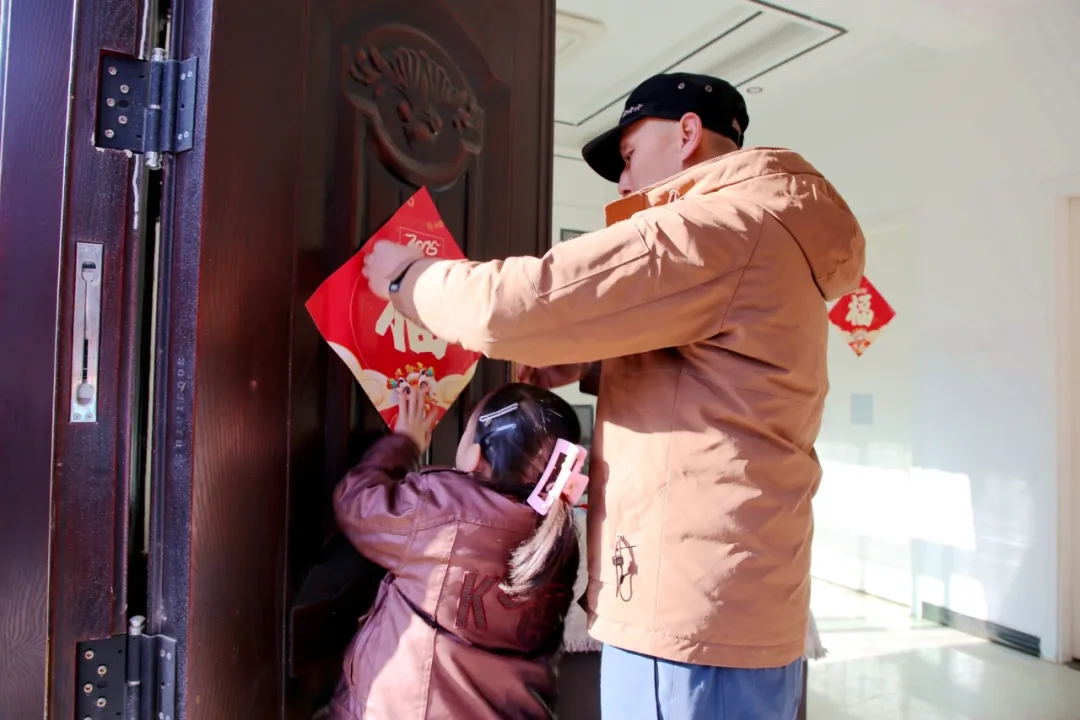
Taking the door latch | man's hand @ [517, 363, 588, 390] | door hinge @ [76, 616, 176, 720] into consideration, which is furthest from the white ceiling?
door hinge @ [76, 616, 176, 720]

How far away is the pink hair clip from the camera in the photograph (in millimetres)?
1021

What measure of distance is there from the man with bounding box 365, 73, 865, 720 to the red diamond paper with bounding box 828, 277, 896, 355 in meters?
3.81

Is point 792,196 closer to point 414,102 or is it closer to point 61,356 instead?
point 414,102

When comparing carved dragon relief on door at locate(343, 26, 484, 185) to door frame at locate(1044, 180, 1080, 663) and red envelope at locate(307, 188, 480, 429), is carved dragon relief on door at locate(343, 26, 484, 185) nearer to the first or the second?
red envelope at locate(307, 188, 480, 429)

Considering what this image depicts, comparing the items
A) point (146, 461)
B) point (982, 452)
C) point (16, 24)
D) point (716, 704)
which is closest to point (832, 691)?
point (982, 452)

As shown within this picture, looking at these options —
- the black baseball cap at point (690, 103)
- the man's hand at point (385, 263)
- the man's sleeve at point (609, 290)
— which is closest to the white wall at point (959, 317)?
the black baseball cap at point (690, 103)

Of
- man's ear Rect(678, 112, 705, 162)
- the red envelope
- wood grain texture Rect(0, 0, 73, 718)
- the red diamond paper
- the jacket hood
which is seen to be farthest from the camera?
the red diamond paper

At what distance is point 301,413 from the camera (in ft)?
3.51

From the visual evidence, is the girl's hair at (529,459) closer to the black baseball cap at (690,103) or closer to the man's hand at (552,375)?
the man's hand at (552,375)

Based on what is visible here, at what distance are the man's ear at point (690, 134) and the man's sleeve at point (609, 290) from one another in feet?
1.01

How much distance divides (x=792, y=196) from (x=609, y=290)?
1.03 feet

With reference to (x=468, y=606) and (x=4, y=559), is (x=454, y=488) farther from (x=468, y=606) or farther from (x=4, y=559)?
(x=4, y=559)

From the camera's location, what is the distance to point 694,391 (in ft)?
3.19

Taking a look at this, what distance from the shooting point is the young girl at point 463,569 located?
3.28ft
